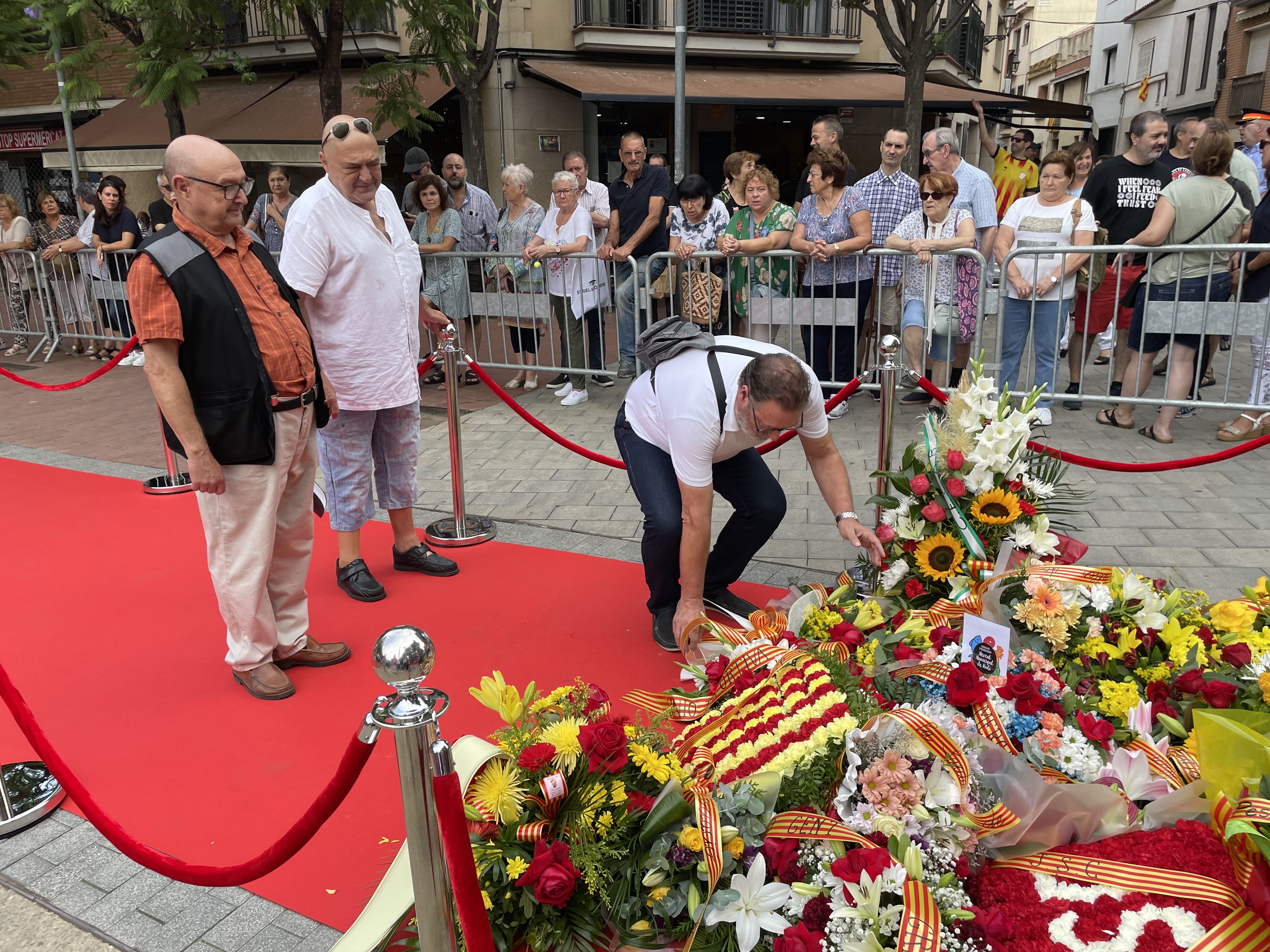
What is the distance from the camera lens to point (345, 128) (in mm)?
3904

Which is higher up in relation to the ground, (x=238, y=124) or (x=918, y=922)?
(x=238, y=124)

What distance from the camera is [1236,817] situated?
196 centimetres

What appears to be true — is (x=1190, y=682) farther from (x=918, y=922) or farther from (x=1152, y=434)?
(x=1152, y=434)

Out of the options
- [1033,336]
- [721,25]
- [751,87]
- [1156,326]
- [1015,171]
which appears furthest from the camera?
[721,25]

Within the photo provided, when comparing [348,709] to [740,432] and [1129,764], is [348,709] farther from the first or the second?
[1129,764]

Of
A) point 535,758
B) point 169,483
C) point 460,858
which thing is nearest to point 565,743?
point 535,758

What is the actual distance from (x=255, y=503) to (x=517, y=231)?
5.56 metres

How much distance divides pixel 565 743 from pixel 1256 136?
30.0 feet

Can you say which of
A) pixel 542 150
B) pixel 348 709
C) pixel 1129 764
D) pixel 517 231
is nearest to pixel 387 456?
pixel 348 709

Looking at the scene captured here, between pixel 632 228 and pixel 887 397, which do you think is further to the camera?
pixel 632 228

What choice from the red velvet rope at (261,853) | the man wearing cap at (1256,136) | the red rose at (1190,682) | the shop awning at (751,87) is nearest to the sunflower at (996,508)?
the red rose at (1190,682)

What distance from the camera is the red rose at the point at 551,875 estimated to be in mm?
1912

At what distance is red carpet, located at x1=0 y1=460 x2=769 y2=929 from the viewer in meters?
2.95

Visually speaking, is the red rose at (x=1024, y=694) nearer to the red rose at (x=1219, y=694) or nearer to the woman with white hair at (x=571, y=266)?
the red rose at (x=1219, y=694)
